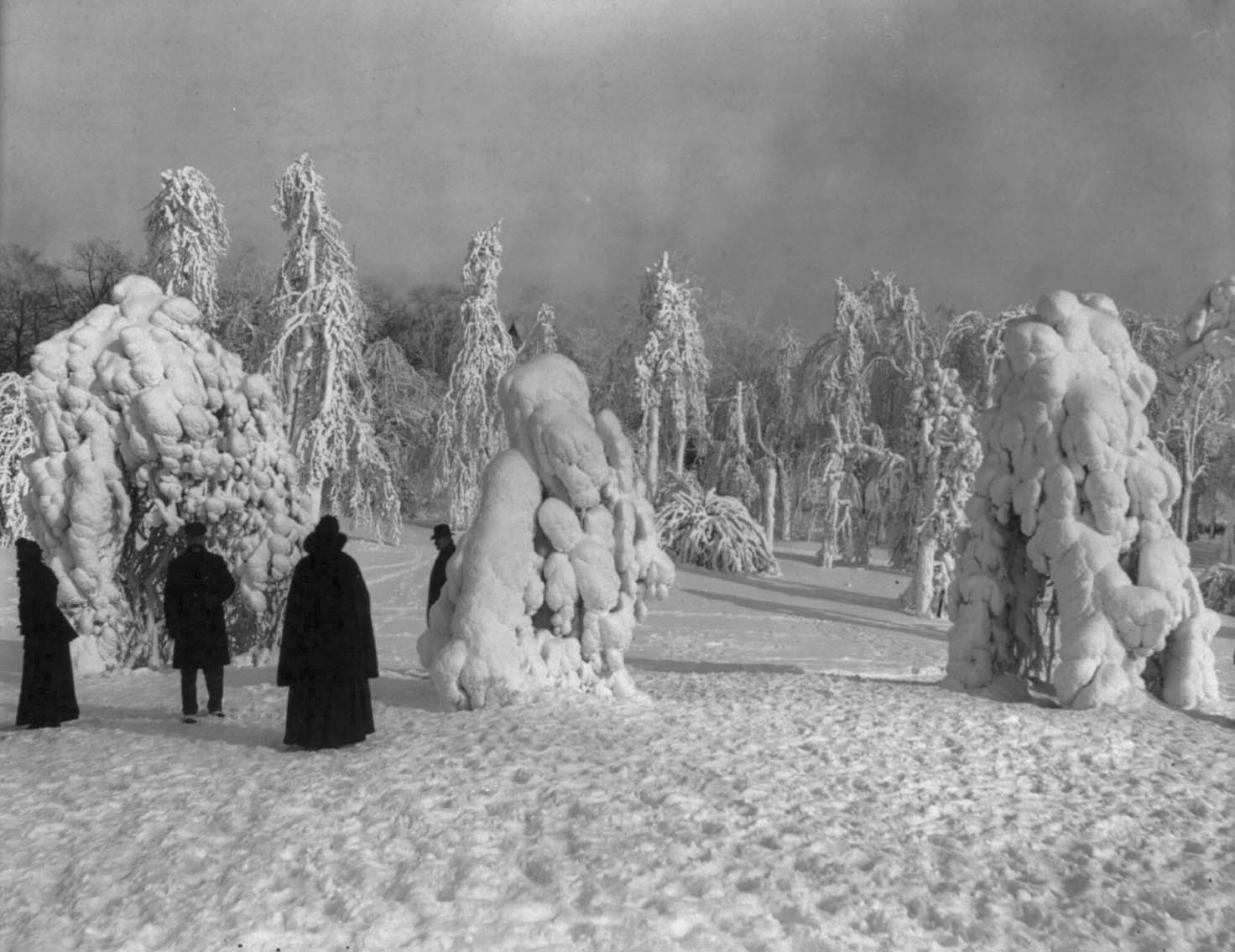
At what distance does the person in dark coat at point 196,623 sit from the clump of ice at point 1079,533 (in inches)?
253

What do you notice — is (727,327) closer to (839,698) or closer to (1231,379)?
(1231,379)

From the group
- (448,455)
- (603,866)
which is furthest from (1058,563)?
(448,455)

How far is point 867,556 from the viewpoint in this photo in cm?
2786

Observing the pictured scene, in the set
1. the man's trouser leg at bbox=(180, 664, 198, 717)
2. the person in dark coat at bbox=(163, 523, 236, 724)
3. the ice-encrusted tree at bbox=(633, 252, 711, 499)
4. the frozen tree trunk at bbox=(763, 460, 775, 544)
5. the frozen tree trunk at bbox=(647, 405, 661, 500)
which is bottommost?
the man's trouser leg at bbox=(180, 664, 198, 717)

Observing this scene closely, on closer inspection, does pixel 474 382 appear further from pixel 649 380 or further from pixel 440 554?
pixel 440 554

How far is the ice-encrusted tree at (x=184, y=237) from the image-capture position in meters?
22.6

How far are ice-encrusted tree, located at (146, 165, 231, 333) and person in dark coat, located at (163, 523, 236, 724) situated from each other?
1702 centimetres

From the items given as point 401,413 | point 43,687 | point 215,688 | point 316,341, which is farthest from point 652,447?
point 43,687

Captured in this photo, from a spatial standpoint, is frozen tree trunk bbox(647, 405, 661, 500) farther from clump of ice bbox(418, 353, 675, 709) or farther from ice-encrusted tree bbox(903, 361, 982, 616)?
clump of ice bbox(418, 353, 675, 709)

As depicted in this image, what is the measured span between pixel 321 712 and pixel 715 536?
18974 mm

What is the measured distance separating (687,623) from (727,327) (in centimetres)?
2423

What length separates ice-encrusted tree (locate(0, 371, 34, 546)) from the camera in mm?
21375

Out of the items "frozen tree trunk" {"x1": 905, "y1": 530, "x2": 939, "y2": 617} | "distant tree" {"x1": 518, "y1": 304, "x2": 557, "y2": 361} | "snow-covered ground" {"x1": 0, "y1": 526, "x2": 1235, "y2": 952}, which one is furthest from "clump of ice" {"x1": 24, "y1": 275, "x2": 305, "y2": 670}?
"distant tree" {"x1": 518, "y1": 304, "x2": 557, "y2": 361}

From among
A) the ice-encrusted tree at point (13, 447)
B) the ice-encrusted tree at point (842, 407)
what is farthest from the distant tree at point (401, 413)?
the ice-encrusted tree at point (842, 407)
